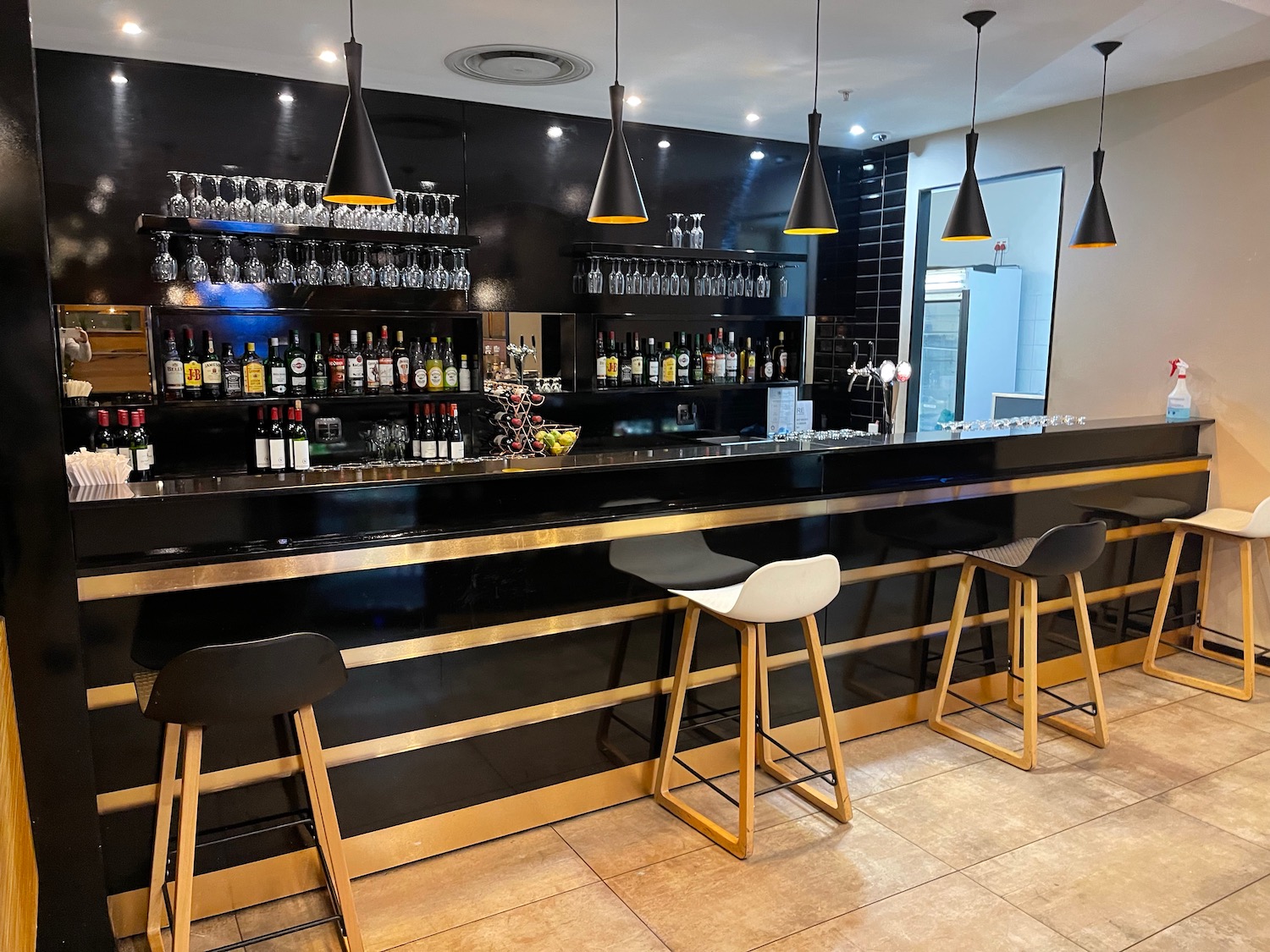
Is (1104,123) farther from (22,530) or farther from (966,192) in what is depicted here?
(22,530)

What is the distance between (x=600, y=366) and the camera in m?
5.31

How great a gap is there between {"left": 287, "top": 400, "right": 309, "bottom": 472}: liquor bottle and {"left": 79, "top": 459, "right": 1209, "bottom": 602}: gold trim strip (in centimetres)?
177

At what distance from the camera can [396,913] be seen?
8.40 feet

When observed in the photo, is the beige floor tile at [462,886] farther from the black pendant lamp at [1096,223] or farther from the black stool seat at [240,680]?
the black pendant lamp at [1096,223]

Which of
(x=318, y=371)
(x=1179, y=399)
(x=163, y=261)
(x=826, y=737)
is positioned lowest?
(x=826, y=737)

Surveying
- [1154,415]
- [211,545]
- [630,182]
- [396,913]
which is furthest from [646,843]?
[1154,415]

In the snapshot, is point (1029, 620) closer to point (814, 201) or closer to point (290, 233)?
point (814, 201)

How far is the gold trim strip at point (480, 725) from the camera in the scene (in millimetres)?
2459

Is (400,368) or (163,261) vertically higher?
(163,261)

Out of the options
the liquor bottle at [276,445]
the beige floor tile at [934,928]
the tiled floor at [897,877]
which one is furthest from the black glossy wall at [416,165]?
the beige floor tile at [934,928]

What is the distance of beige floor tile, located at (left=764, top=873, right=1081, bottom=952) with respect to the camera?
8.02 feet

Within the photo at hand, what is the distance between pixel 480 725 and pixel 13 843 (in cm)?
132

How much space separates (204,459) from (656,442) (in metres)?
2.51

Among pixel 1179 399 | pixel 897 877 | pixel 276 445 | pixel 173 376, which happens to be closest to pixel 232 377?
pixel 173 376
